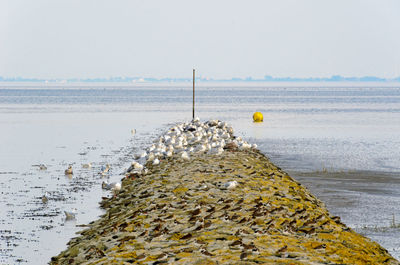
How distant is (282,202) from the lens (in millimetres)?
12797

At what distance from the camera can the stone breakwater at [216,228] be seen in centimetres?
838

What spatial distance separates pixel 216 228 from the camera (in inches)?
388

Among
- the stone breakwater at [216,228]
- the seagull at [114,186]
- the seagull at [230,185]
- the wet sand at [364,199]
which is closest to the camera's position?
the stone breakwater at [216,228]

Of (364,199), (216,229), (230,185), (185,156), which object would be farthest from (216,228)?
(185,156)

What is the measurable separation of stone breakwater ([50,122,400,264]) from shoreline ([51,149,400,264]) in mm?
14

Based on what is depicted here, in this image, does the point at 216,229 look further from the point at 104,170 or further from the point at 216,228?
the point at 104,170

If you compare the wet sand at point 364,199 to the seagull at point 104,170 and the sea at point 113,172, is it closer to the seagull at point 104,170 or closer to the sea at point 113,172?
the sea at point 113,172

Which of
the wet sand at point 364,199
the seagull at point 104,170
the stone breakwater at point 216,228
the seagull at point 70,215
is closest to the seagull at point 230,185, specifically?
the stone breakwater at point 216,228

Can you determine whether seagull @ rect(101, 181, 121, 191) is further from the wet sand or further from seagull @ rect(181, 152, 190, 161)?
the wet sand

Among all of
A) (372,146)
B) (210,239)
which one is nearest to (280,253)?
(210,239)

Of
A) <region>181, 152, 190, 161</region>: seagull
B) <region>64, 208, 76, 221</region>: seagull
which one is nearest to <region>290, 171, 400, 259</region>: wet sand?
<region>181, 152, 190, 161</region>: seagull

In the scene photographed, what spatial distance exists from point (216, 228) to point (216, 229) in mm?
94

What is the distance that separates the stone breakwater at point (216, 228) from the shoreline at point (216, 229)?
14 mm

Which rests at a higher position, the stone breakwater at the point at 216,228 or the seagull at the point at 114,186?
the stone breakwater at the point at 216,228
